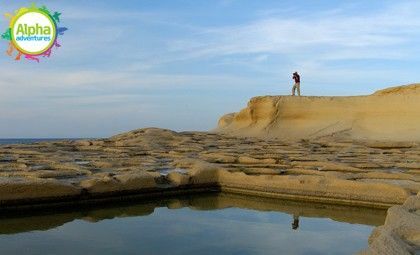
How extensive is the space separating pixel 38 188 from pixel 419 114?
45.0ft

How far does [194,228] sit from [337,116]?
13.4 m

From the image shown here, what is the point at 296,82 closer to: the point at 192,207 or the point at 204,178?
the point at 204,178

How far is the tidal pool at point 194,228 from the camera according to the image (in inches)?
159

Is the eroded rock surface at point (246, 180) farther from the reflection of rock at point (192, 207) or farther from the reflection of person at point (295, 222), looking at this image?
the reflection of person at point (295, 222)

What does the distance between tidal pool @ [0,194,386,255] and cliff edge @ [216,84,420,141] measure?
34.8ft

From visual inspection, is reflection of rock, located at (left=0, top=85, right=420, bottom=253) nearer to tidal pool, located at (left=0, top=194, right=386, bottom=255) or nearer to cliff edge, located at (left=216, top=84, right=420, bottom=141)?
tidal pool, located at (left=0, top=194, right=386, bottom=255)

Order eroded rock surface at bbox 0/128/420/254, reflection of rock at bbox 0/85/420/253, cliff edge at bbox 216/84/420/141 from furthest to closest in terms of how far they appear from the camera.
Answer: cliff edge at bbox 216/84/420/141 → reflection of rock at bbox 0/85/420/253 → eroded rock surface at bbox 0/128/420/254

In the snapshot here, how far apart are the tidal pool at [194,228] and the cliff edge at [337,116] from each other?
1062cm

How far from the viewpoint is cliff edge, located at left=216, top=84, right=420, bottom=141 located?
52.2ft

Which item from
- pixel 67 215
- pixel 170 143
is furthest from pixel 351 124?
pixel 67 215

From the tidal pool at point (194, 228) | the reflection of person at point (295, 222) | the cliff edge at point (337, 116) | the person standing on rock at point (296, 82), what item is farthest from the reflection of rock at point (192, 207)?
the person standing on rock at point (296, 82)

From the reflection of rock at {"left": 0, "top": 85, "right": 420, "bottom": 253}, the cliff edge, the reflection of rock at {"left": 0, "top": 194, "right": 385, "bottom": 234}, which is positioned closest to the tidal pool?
the reflection of rock at {"left": 0, "top": 194, "right": 385, "bottom": 234}

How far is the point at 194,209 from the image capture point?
565 centimetres

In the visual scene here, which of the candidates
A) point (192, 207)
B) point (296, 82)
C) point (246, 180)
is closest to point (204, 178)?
point (246, 180)
